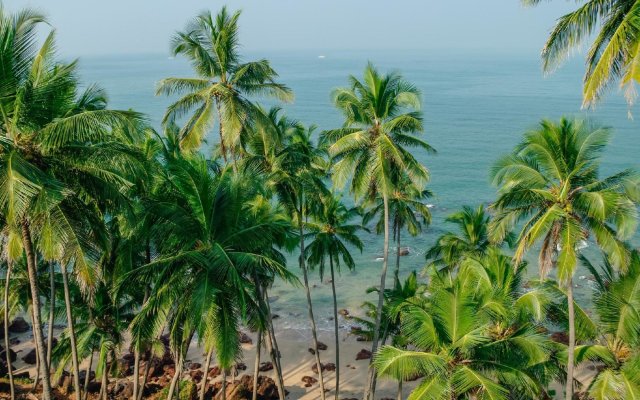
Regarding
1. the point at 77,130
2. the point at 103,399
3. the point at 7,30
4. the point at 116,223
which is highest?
the point at 7,30

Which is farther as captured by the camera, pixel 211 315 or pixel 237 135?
pixel 237 135

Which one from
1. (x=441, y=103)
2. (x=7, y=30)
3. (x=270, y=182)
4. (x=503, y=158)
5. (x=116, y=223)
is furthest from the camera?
(x=441, y=103)

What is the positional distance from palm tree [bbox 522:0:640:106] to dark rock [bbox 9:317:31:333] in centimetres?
3426

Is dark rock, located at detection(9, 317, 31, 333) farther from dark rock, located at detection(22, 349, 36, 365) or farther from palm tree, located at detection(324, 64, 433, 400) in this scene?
palm tree, located at detection(324, 64, 433, 400)

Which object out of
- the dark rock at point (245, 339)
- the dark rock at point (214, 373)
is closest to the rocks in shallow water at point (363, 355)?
the dark rock at point (245, 339)

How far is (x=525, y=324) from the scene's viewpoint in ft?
52.3

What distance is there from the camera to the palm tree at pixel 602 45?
10.8 meters

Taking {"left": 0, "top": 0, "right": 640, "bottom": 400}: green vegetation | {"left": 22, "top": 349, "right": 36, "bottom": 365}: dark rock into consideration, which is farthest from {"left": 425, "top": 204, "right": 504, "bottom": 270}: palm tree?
{"left": 22, "top": 349, "right": 36, "bottom": 365}: dark rock

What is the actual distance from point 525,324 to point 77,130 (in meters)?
12.6

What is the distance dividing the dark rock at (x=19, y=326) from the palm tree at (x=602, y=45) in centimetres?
3426

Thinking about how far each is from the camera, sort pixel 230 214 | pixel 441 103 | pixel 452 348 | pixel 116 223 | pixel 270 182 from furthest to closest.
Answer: pixel 441 103
pixel 270 182
pixel 116 223
pixel 230 214
pixel 452 348

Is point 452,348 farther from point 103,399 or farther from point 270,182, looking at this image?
point 103,399

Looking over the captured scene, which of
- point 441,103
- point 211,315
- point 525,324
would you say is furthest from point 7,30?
point 441,103

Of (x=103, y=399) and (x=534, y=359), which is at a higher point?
(x=534, y=359)
